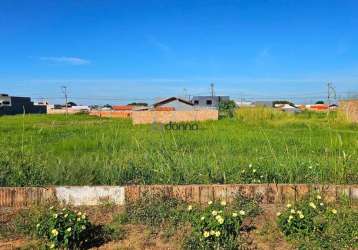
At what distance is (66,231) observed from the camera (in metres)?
2.98

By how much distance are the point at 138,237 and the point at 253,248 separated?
3.39 ft

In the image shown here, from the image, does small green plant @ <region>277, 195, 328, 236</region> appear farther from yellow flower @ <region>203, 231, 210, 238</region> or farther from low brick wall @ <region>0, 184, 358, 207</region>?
yellow flower @ <region>203, 231, 210, 238</region>

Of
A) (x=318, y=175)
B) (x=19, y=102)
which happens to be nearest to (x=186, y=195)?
(x=318, y=175)

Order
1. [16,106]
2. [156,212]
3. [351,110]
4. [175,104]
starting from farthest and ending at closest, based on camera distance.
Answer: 1. [16,106]
2. [175,104]
3. [351,110]
4. [156,212]

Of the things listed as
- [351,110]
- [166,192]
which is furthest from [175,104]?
[166,192]

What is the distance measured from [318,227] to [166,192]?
1.66m

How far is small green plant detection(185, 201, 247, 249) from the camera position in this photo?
9.52 ft

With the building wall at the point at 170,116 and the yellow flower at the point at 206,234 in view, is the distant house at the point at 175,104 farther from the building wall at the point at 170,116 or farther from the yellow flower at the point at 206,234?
the yellow flower at the point at 206,234

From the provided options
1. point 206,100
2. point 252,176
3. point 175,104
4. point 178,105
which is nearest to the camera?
point 252,176

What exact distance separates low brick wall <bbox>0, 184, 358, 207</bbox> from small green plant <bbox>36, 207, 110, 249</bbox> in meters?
0.89

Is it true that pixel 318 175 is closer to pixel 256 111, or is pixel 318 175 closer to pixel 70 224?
pixel 70 224

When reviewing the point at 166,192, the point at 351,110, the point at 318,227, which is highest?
the point at 351,110

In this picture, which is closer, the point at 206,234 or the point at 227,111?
the point at 206,234

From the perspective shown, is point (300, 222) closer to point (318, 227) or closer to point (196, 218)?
point (318, 227)
